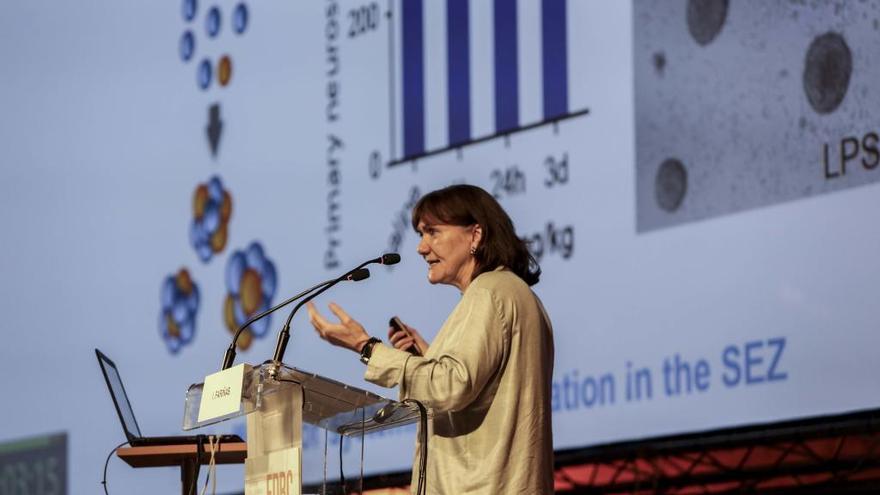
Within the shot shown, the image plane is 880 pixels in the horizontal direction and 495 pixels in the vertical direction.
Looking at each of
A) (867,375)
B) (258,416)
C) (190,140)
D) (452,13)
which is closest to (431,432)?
(258,416)

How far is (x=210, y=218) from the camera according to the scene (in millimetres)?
5891

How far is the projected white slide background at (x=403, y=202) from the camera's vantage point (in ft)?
13.0

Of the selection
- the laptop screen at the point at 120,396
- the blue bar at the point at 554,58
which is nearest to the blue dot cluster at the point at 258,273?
the blue bar at the point at 554,58

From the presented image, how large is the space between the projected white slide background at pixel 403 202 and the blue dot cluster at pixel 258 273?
15mm

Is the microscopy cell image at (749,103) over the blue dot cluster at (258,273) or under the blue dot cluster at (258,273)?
over

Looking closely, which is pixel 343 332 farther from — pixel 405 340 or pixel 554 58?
pixel 554 58

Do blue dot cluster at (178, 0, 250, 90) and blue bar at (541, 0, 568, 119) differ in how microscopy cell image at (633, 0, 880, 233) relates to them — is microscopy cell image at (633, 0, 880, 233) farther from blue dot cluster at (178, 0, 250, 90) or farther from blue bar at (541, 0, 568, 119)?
blue dot cluster at (178, 0, 250, 90)

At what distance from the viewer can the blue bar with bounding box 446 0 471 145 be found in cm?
495

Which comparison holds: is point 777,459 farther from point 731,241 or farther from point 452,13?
point 452,13

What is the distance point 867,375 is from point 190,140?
317 cm

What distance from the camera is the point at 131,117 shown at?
642 cm

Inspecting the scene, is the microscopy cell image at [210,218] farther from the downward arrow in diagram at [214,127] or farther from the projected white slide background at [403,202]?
the downward arrow in diagram at [214,127]

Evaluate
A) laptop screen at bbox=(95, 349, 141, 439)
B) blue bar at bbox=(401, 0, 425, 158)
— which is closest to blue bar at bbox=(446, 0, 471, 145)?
blue bar at bbox=(401, 0, 425, 158)

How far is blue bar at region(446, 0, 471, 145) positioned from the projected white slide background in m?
0.01
